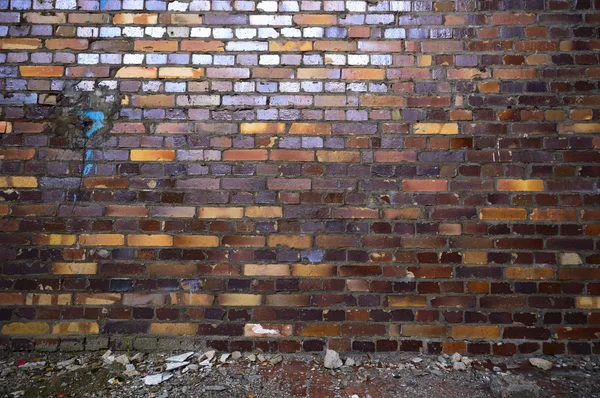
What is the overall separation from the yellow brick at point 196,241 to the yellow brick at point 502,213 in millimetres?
1608

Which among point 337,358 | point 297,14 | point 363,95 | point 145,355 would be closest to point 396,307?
point 337,358

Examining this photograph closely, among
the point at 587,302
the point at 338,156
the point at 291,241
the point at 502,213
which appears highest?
the point at 338,156

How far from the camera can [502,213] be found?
7.04 ft

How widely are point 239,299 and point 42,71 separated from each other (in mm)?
1842

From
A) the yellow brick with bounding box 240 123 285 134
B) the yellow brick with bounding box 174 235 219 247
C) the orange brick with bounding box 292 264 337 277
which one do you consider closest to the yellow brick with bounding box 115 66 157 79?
the yellow brick with bounding box 240 123 285 134

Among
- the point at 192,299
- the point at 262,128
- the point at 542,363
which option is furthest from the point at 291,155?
the point at 542,363

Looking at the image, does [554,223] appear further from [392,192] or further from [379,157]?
[379,157]

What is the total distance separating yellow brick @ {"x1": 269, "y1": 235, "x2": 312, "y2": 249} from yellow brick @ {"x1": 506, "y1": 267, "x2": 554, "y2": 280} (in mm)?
1204

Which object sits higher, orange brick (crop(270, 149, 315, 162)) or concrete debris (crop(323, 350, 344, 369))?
orange brick (crop(270, 149, 315, 162))

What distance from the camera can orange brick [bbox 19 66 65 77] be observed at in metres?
2.20

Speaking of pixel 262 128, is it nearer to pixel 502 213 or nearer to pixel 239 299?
pixel 239 299

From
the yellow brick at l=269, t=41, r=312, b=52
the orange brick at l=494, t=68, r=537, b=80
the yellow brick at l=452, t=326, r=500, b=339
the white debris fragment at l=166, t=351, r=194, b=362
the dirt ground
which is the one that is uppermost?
the yellow brick at l=269, t=41, r=312, b=52

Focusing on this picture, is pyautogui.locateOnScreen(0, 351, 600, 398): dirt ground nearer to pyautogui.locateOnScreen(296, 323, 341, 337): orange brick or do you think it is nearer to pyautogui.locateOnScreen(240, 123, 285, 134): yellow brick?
pyautogui.locateOnScreen(296, 323, 341, 337): orange brick

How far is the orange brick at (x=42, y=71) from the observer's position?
220 centimetres
